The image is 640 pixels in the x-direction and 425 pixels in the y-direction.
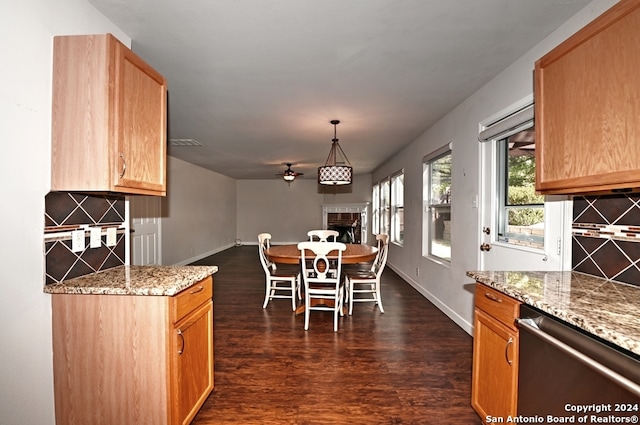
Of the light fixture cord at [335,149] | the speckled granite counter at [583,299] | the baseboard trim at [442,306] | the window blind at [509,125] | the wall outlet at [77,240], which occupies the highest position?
the light fixture cord at [335,149]

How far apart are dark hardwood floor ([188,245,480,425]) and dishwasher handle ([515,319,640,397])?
939mm

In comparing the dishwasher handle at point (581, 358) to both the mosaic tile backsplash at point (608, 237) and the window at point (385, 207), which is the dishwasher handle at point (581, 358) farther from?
the window at point (385, 207)

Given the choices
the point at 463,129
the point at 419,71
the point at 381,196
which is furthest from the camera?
the point at 381,196

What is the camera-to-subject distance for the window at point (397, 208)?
19.9 feet

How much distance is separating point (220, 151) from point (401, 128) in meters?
3.46

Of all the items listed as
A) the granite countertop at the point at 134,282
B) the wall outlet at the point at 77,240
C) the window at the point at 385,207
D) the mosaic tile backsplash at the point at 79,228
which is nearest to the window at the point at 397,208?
the window at the point at 385,207

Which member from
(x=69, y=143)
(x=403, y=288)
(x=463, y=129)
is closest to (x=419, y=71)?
(x=463, y=129)

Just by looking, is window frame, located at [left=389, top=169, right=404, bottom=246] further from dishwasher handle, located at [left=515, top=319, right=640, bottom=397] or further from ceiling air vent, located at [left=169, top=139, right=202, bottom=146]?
dishwasher handle, located at [left=515, top=319, right=640, bottom=397]

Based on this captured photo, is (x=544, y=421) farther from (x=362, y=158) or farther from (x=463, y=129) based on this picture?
(x=362, y=158)

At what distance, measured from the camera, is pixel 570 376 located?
3.77 feet

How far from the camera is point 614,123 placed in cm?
129

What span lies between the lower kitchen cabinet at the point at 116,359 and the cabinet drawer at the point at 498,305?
5.44 ft

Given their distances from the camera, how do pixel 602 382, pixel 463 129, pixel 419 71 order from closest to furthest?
pixel 602 382 < pixel 419 71 < pixel 463 129

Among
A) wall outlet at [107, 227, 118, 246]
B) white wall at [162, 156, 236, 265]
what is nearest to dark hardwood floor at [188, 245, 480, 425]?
wall outlet at [107, 227, 118, 246]
